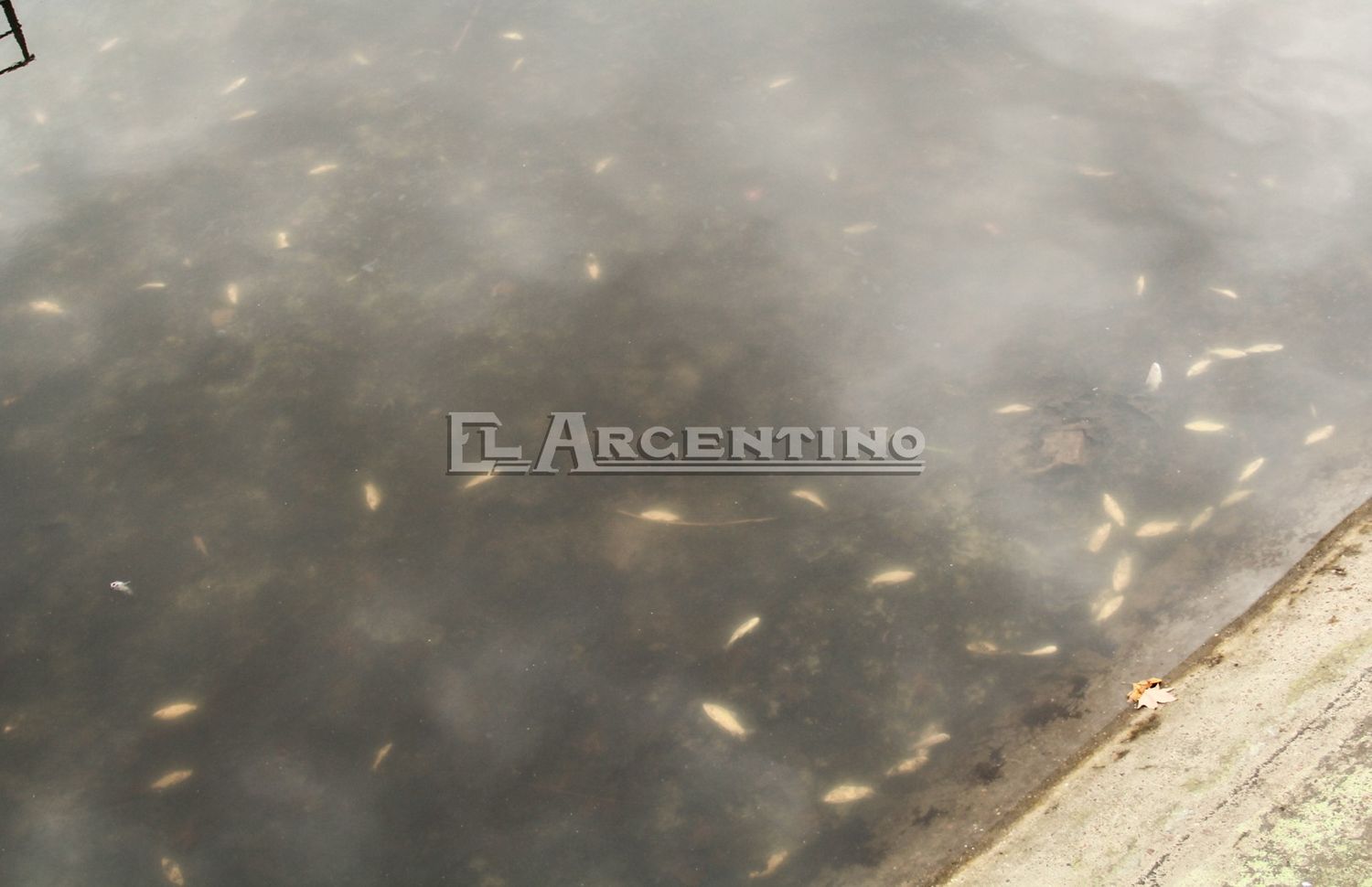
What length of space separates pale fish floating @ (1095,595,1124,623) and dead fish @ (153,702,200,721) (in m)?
2.84

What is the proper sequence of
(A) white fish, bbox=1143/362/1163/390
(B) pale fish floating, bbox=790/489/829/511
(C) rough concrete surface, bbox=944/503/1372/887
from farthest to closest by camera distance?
1. (A) white fish, bbox=1143/362/1163/390
2. (B) pale fish floating, bbox=790/489/829/511
3. (C) rough concrete surface, bbox=944/503/1372/887

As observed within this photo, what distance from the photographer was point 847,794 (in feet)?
9.64

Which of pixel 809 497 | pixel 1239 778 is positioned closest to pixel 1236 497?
pixel 1239 778

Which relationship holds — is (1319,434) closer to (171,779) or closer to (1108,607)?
(1108,607)

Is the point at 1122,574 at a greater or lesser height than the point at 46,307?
lesser

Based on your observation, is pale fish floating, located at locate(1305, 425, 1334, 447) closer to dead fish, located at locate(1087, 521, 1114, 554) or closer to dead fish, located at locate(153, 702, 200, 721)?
dead fish, located at locate(1087, 521, 1114, 554)

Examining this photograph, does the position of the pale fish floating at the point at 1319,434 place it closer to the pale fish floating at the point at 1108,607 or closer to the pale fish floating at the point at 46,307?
the pale fish floating at the point at 1108,607

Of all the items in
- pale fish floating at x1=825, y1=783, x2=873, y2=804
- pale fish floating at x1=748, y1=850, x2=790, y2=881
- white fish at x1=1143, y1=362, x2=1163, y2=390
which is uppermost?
white fish at x1=1143, y1=362, x2=1163, y2=390

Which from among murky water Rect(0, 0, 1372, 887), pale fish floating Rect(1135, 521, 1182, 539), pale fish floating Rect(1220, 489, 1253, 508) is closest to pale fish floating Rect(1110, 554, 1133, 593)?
murky water Rect(0, 0, 1372, 887)

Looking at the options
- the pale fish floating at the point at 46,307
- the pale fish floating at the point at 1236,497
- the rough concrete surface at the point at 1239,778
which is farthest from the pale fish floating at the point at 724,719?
the pale fish floating at the point at 46,307

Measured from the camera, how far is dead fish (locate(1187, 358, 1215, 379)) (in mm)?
3816

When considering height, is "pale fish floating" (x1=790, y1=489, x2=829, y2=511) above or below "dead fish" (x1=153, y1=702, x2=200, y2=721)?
above

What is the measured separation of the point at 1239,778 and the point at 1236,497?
1.08 meters

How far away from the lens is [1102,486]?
3527 mm
